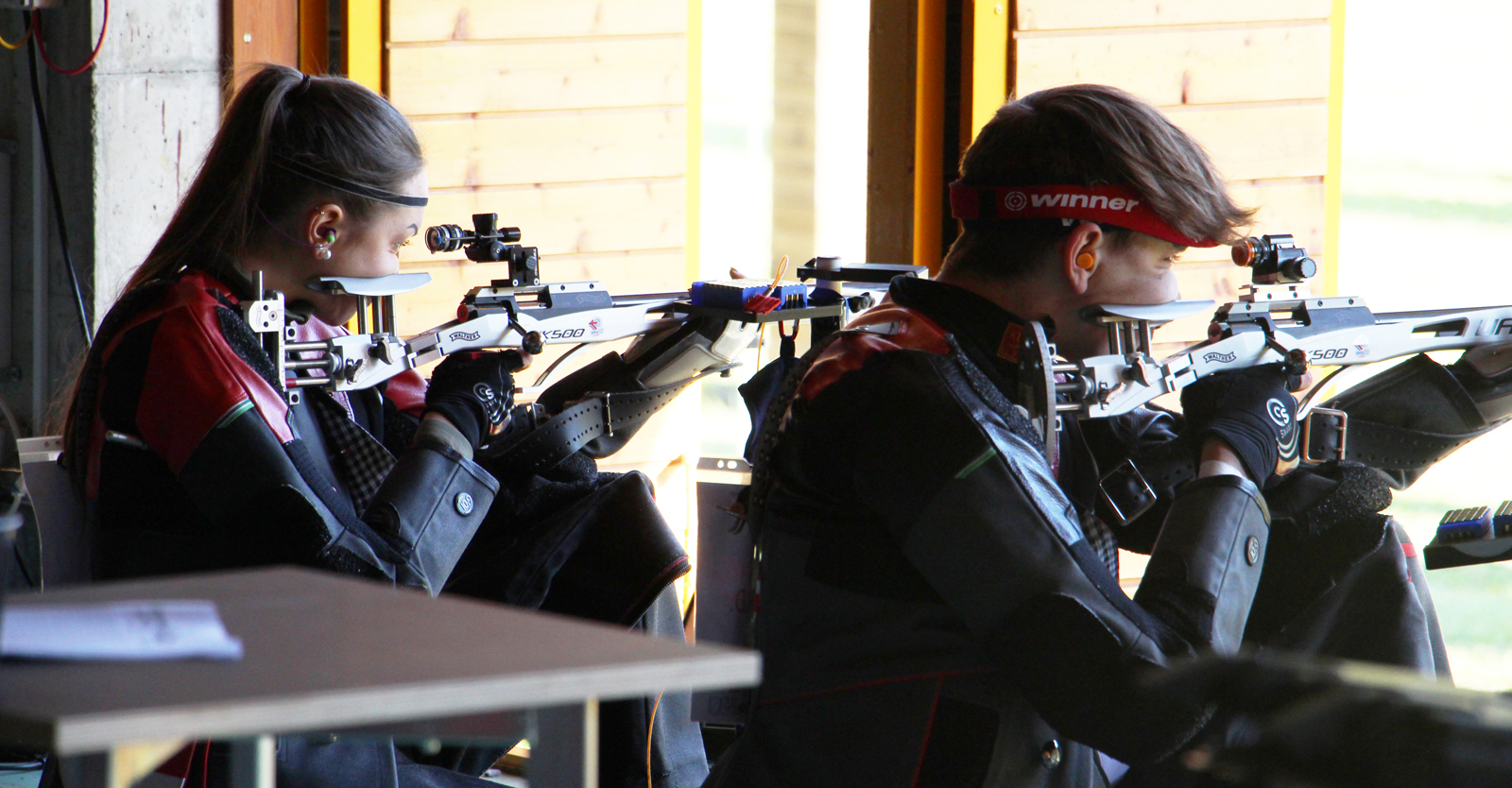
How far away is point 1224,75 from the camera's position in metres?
2.95

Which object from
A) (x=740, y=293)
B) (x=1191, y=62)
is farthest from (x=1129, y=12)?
(x=740, y=293)

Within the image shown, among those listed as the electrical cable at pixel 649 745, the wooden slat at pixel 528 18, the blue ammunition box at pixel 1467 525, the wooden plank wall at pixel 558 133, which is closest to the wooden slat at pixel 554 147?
the wooden plank wall at pixel 558 133

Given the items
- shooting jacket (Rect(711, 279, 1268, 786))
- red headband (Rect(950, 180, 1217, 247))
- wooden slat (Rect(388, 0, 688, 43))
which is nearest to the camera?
shooting jacket (Rect(711, 279, 1268, 786))

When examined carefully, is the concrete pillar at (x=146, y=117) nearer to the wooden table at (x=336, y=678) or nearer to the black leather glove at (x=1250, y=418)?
the black leather glove at (x=1250, y=418)

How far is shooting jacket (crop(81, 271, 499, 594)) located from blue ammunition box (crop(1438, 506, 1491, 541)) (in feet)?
4.01

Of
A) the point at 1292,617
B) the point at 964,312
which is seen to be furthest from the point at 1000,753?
the point at 1292,617

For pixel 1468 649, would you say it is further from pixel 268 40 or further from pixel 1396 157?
pixel 268 40

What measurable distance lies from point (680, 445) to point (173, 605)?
234 cm

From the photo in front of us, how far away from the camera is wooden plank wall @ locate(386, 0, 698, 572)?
2.92 m

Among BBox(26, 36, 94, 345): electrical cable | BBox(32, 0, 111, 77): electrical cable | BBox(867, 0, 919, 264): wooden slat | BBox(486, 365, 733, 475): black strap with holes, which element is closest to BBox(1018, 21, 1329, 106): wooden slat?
BBox(867, 0, 919, 264): wooden slat

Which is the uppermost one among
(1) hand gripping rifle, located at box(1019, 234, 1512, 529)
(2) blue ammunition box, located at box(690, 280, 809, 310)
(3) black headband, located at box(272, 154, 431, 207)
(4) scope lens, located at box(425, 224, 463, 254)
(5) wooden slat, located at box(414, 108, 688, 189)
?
(5) wooden slat, located at box(414, 108, 688, 189)

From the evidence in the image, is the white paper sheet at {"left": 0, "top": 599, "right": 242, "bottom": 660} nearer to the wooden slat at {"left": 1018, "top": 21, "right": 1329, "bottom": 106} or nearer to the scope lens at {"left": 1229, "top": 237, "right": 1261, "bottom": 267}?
the scope lens at {"left": 1229, "top": 237, "right": 1261, "bottom": 267}

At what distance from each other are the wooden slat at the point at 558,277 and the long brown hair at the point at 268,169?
891mm

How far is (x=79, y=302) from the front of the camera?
9.98 feet
